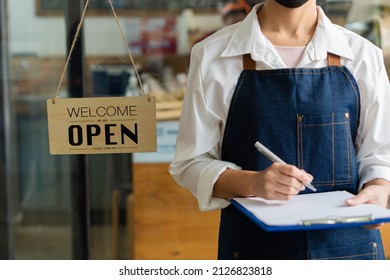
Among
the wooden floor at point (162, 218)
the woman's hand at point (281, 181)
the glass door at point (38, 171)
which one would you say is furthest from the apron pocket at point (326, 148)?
the glass door at point (38, 171)

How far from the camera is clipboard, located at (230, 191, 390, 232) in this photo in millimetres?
1102

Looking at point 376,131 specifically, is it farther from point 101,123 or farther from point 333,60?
point 101,123

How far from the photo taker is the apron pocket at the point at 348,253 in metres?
1.33

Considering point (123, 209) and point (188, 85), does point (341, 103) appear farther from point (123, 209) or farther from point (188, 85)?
point (123, 209)

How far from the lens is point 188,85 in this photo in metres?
1.38

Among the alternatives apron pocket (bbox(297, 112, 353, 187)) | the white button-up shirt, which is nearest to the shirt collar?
the white button-up shirt

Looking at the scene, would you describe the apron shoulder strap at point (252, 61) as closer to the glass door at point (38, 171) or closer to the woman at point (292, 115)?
the woman at point (292, 115)

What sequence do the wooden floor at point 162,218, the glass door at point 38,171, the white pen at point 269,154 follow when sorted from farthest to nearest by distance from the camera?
the glass door at point 38,171 → the wooden floor at point 162,218 → the white pen at point 269,154

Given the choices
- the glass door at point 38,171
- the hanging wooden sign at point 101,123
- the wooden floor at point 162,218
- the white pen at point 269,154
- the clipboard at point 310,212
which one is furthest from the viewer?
the glass door at point 38,171

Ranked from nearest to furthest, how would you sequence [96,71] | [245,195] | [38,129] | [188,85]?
[245,195] < [188,85] < [96,71] < [38,129]

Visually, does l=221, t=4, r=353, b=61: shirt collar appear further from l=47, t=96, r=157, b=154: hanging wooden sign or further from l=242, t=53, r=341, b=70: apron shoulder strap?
l=47, t=96, r=157, b=154: hanging wooden sign

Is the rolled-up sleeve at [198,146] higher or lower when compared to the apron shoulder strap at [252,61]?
lower
